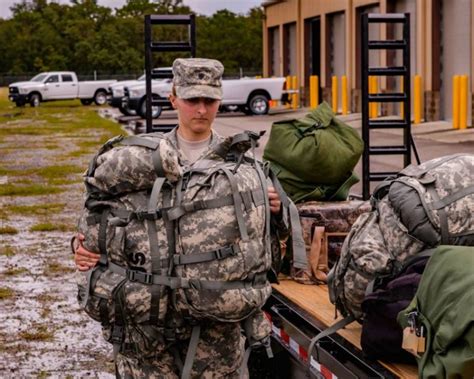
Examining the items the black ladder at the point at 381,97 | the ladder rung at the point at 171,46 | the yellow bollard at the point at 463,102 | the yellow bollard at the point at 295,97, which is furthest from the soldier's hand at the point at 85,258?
the yellow bollard at the point at 295,97

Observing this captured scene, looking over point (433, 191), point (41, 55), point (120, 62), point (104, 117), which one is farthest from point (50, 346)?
point (41, 55)

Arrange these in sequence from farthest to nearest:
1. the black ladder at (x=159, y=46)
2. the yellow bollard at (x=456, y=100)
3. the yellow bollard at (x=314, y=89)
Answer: the yellow bollard at (x=314, y=89)
the yellow bollard at (x=456, y=100)
the black ladder at (x=159, y=46)

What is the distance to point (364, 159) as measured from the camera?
8445 mm

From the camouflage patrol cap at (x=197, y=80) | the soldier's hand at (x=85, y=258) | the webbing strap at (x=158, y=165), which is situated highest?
the camouflage patrol cap at (x=197, y=80)

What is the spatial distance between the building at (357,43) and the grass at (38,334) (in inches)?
788

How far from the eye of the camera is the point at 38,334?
841 cm

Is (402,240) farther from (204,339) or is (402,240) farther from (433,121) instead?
(433,121)

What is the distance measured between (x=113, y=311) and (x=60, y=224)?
1047 cm

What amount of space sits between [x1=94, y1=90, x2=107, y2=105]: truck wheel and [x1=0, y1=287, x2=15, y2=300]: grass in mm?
48453

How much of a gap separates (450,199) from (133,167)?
47.4 inches

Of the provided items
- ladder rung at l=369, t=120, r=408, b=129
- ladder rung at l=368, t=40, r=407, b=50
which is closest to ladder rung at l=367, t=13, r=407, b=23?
ladder rung at l=368, t=40, r=407, b=50

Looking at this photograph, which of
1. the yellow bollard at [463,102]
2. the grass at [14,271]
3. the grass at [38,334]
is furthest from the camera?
the yellow bollard at [463,102]

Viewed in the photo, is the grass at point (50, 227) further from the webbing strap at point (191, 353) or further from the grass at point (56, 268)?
the webbing strap at point (191, 353)

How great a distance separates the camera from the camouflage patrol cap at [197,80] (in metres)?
4.49
